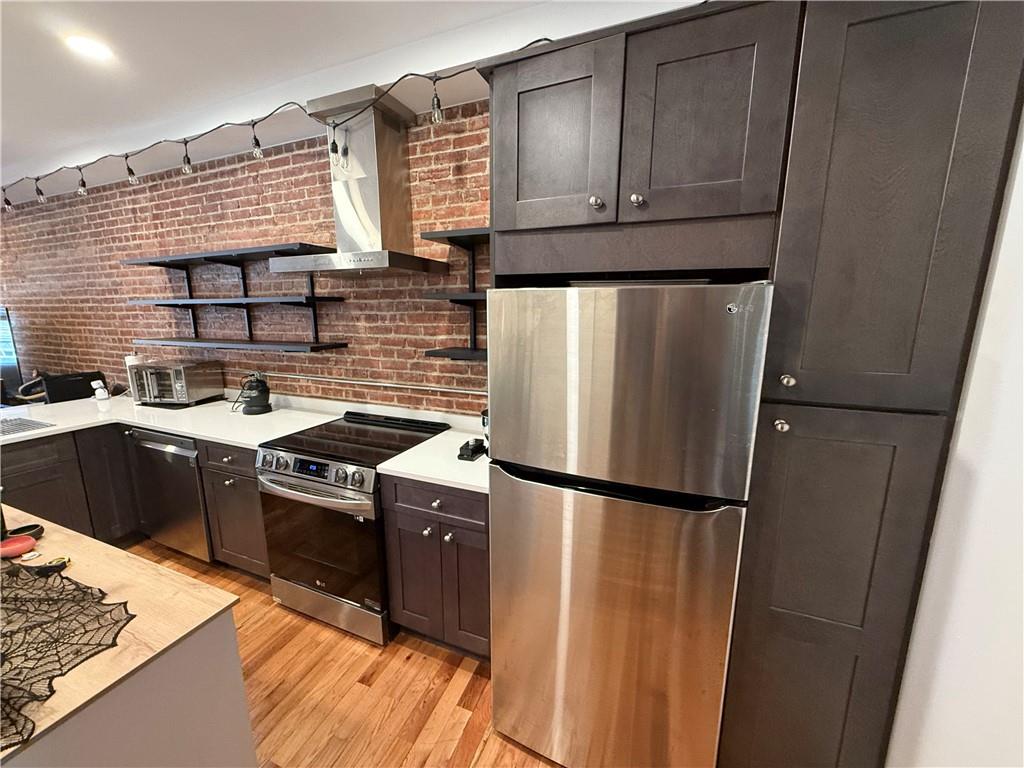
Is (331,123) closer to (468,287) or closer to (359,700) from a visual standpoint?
(468,287)

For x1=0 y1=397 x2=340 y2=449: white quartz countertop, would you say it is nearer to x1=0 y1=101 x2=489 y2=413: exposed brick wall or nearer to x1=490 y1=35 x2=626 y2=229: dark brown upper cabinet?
x1=0 y1=101 x2=489 y2=413: exposed brick wall

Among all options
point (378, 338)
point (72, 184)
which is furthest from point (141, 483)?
point (72, 184)

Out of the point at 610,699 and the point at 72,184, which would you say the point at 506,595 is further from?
the point at 72,184

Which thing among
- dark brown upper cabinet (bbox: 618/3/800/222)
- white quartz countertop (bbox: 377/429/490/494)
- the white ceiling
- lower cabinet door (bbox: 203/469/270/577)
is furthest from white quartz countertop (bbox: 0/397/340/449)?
dark brown upper cabinet (bbox: 618/3/800/222)

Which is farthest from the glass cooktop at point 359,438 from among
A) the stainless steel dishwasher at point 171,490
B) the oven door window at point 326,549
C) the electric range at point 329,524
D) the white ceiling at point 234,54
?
the white ceiling at point 234,54

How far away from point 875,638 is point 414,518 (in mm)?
1568

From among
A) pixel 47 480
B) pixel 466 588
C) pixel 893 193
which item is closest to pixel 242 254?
pixel 47 480

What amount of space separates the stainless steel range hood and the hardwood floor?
1.86 metres

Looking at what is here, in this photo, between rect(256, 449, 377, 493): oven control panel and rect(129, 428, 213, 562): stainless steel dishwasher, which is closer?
rect(256, 449, 377, 493): oven control panel

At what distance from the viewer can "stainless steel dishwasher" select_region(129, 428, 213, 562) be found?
2.32 meters

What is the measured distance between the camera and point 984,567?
85 centimetres

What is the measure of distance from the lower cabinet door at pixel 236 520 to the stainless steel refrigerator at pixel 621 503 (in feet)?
4.97

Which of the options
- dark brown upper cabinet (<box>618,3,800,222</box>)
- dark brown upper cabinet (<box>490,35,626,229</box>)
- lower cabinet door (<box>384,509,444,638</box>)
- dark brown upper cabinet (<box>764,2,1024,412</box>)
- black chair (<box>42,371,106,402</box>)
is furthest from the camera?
black chair (<box>42,371,106,402</box>)

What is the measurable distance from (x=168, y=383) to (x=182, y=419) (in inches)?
20.5
